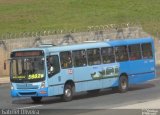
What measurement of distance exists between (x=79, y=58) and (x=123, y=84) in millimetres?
3487

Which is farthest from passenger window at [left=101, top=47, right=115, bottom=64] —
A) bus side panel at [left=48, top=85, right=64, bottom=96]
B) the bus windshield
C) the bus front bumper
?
the bus front bumper

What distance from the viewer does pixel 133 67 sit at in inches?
1209

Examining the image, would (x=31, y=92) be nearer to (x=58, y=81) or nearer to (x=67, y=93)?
(x=58, y=81)

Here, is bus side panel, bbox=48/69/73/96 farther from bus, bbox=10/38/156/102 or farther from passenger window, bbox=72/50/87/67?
passenger window, bbox=72/50/87/67

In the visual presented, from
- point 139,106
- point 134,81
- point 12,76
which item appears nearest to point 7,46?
point 134,81

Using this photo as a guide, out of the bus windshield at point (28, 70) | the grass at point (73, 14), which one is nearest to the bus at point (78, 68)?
the bus windshield at point (28, 70)

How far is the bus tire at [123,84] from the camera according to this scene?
2975cm

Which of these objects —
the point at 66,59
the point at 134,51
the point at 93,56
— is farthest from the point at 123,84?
the point at 66,59

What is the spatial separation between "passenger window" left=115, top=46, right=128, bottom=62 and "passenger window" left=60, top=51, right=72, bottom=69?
12.1ft

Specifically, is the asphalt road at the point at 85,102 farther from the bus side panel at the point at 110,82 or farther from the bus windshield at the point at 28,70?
the bus windshield at the point at 28,70

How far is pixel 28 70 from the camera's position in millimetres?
25500

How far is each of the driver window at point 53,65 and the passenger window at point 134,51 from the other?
5846 mm

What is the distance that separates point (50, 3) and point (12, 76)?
47658mm

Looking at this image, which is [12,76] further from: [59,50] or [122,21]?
[122,21]
